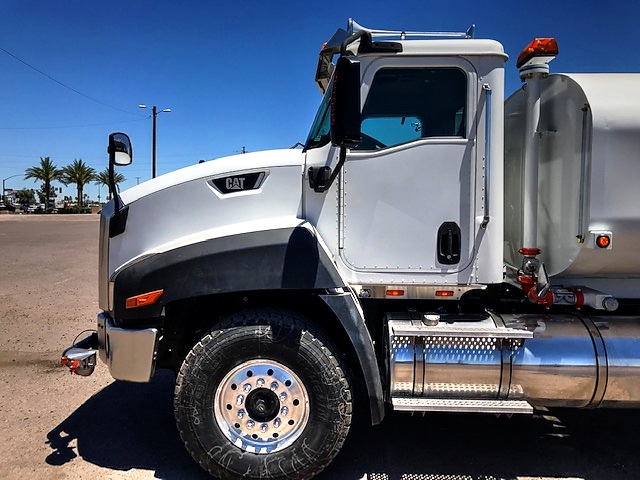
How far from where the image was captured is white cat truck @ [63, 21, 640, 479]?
313cm

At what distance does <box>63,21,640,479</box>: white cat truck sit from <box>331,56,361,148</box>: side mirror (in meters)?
0.23

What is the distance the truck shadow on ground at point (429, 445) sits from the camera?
11.3 ft

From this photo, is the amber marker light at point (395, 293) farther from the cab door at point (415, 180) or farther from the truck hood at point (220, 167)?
→ the truck hood at point (220, 167)

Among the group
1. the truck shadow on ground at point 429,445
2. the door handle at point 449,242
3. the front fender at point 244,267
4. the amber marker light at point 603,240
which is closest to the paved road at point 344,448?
the truck shadow on ground at point 429,445

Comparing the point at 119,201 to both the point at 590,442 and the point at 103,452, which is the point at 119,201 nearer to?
the point at 103,452

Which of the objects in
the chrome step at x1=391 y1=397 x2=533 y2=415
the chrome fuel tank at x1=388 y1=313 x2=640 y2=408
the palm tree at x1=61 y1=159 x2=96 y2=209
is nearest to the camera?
the chrome step at x1=391 y1=397 x2=533 y2=415

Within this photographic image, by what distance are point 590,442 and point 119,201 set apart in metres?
4.01

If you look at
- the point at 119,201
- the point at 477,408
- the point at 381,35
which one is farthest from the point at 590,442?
the point at 119,201

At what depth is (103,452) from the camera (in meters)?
3.66

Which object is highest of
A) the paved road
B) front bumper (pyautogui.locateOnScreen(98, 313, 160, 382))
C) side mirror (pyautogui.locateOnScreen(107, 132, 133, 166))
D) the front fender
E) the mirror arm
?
side mirror (pyautogui.locateOnScreen(107, 132, 133, 166))

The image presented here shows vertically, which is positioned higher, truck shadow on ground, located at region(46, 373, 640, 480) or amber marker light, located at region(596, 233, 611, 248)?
amber marker light, located at region(596, 233, 611, 248)

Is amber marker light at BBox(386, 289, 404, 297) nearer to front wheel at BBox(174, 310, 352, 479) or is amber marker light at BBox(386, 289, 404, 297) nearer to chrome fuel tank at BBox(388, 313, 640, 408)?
chrome fuel tank at BBox(388, 313, 640, 408)

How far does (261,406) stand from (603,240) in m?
2.45

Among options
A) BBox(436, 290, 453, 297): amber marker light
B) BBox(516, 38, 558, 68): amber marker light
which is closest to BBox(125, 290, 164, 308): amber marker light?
BBox(436, 290, 453, 297): amber marker light
